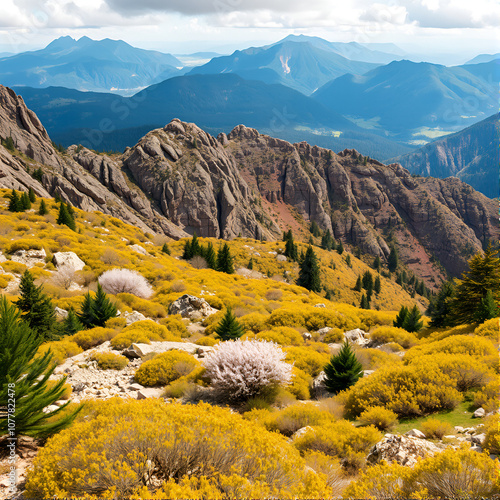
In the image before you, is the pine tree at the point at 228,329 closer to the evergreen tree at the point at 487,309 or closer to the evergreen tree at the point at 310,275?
the evergreen tree at the point at 487,309

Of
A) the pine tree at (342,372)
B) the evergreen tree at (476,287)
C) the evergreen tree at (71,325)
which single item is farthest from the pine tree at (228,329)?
the evergreen tree at (476,287)

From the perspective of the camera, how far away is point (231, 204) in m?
133

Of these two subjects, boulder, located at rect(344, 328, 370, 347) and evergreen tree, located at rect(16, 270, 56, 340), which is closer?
evergreen tree, located at rect(16, 270, 56, 340)

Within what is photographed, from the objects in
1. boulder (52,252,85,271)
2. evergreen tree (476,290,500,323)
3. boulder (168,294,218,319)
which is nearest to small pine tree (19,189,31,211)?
boulder (52,252,85,271)

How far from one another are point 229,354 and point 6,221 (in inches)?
1284

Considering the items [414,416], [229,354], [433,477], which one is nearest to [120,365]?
[229,354]

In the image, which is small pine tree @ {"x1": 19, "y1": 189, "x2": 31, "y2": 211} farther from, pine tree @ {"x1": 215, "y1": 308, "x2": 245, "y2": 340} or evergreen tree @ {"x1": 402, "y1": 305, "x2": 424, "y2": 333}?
evergreen tree @ {"x1": 402, "y1": 305, "x2": 424, "y2": 333}

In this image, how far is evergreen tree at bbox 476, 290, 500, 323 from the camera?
16.4 meters

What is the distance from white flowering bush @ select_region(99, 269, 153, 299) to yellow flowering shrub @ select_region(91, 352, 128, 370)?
12.0 m

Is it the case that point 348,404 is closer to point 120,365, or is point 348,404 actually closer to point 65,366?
point 120,365

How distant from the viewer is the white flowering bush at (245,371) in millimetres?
10289

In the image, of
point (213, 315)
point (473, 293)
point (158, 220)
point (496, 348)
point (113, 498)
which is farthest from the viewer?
point (158, 220)

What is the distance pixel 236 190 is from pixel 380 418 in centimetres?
13840

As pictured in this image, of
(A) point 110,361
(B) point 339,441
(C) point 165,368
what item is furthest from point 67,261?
(B) point 339,441
